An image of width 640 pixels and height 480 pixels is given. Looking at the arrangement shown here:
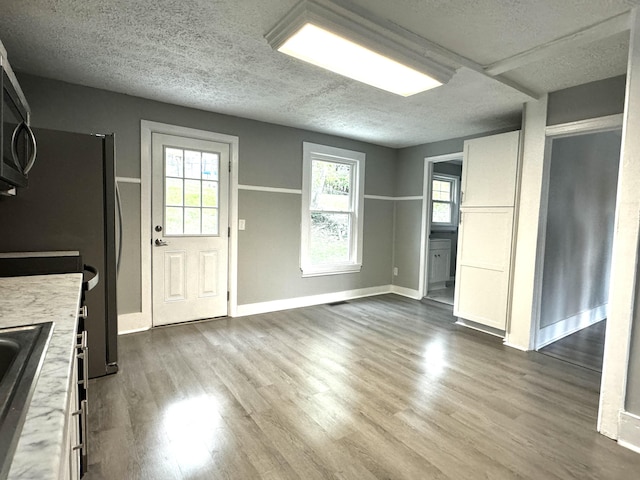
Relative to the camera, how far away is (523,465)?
1724mm

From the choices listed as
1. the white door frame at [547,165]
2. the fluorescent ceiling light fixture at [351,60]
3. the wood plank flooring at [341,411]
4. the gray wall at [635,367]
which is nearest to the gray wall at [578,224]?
the white door frame at [547,165]

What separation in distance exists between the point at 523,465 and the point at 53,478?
208cm

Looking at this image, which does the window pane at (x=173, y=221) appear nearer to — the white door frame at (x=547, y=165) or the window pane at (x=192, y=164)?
the window pane at (x=192, y=164)

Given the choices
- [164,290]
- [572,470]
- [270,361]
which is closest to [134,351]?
[164,290]

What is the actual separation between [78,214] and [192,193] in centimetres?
148

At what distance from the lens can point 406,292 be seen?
5.45 m

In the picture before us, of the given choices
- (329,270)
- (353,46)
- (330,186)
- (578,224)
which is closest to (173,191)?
(330,186)

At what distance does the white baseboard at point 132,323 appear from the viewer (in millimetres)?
3373

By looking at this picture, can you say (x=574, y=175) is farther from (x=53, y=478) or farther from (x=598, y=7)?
(x=53, y=478)

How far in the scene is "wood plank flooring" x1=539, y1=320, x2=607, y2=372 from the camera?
3.05 m

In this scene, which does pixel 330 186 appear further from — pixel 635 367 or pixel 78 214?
pixel 635 367

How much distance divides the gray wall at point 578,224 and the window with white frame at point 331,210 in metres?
2.51

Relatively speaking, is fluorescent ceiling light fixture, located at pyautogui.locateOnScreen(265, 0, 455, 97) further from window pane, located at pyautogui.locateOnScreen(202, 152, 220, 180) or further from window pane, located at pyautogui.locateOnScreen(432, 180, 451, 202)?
window pane, located at pyautogui.locateOnScreen(432, 180, 451, 202)

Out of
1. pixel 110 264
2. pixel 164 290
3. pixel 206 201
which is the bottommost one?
pixel 164 290
